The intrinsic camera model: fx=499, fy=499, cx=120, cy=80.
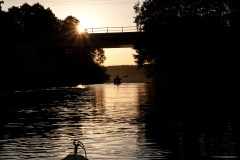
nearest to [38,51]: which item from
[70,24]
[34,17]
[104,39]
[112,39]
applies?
[104,39]

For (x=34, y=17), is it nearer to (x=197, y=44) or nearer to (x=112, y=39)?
(x=112, y=39)

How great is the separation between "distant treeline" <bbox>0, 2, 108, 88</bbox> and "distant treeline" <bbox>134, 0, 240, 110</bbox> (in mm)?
21802

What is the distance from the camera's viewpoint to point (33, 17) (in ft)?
433

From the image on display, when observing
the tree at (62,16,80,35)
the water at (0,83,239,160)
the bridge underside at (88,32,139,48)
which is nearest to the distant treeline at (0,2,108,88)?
the tree at (62,16,80,35)

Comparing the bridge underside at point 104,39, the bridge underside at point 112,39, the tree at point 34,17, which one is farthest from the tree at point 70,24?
the bridge underside at point 112,39

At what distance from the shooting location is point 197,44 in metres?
58.5

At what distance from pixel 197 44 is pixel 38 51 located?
45.4 meters

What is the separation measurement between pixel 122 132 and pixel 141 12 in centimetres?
6371

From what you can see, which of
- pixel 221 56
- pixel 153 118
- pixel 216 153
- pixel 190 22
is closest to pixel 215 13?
pixel 190 22

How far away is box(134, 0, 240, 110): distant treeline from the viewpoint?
55.2 metres

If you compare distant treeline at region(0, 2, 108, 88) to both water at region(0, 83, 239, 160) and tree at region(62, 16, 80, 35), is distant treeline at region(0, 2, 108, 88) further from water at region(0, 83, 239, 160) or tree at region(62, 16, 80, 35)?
water at region(0, 83, 239, 160)

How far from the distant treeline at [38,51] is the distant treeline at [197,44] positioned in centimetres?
2180

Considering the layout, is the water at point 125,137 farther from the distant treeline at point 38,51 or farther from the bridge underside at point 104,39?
the bridge underside at point 104,39

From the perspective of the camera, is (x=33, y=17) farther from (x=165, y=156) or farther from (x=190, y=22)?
(x=165, y=156)
